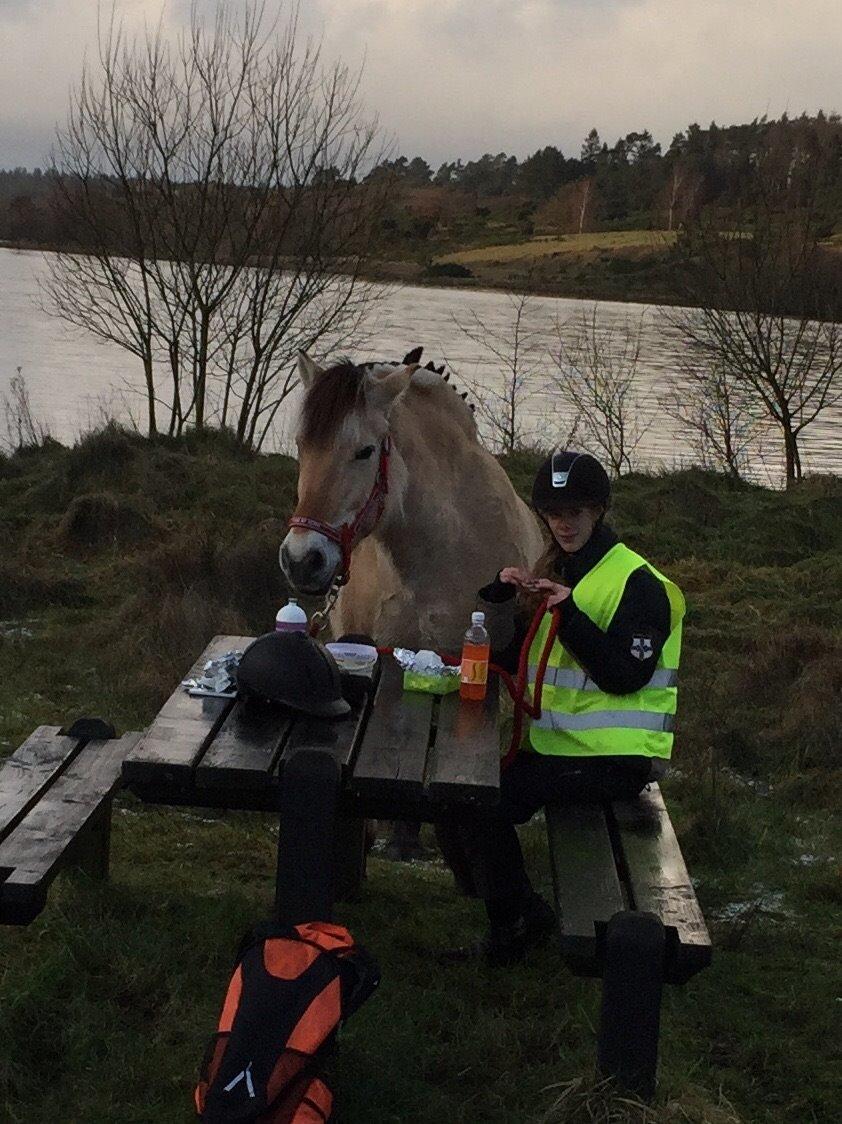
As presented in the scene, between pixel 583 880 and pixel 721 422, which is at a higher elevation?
pixel 583 880

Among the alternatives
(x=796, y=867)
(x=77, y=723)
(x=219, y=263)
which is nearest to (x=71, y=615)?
(x=77, y=723)

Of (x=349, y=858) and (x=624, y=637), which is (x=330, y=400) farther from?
(x=349, y=858)

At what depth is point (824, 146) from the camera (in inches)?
629

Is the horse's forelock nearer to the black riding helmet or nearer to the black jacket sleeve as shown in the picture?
the black riding helmet

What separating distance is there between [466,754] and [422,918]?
1208 millimetres

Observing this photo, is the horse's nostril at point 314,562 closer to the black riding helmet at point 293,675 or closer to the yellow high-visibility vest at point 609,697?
the black riding helmet at point 293,675

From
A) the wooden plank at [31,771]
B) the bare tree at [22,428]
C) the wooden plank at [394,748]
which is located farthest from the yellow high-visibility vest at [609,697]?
the bare tree at [22,428]

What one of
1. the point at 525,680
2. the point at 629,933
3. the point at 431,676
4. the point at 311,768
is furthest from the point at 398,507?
the point at 629,933

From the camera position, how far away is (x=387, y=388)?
4547mm

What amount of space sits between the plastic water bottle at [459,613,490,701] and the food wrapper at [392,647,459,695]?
9 centimetres

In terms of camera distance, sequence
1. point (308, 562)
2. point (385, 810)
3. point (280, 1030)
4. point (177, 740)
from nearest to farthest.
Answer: point (280, 1030) → point (177, 740) → point (385, 810) → point (308, 562)

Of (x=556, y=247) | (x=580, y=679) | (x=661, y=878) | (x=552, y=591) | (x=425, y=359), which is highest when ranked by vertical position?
(x=556, y=247)

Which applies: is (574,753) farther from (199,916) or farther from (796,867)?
(796,867)

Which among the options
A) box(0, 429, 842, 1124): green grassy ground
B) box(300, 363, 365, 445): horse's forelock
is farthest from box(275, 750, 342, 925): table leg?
box(300, 363, 365, 445): horse's forelock
